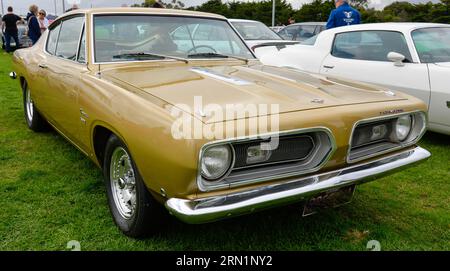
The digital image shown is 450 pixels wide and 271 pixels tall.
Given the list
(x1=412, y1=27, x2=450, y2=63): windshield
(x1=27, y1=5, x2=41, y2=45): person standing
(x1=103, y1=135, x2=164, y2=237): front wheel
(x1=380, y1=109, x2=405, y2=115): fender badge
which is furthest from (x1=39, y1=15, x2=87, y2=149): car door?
(x1=27, y1=5, x2=41, y2=45): person standing

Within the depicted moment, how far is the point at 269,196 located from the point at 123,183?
3.57 feet

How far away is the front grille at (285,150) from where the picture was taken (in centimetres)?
220

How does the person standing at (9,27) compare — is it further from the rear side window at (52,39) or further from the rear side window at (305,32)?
the rear side window at (52,39)

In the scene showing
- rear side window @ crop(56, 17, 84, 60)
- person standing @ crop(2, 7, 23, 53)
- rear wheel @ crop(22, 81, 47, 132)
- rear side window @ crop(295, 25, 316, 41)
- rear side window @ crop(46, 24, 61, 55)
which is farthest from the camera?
person standing @ crop(2, 7, 23, 53)

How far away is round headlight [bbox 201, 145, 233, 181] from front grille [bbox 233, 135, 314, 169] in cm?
8

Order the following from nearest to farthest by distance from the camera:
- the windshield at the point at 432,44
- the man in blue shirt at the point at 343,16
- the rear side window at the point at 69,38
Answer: the rear side window at the point at 69,38
the windshield at the point at 432,44
the man in blue shirt at the point at 343,16

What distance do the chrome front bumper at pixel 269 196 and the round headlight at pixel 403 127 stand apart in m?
0.30

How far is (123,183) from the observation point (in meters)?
2.77

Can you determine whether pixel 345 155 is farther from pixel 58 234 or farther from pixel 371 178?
pixel 58 234

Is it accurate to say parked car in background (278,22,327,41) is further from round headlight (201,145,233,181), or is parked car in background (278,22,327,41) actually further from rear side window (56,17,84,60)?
round headlight (201,145,233,181)

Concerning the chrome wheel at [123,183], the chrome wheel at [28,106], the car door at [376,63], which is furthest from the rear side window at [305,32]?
the chrome wheel at [123,183]

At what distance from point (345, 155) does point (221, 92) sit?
0.80m

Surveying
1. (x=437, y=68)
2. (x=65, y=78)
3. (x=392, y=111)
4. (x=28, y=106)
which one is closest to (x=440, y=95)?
(x=437, y=68)

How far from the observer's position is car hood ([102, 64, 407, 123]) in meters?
2.32
